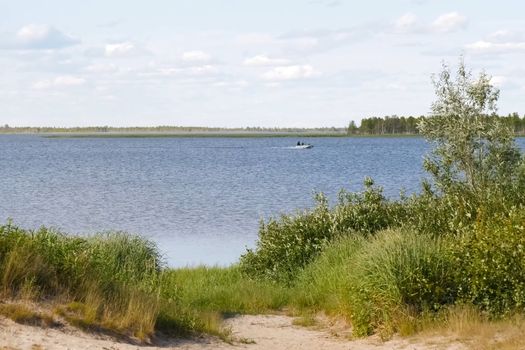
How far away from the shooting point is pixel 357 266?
56.5 ft

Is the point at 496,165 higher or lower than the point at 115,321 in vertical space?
higher

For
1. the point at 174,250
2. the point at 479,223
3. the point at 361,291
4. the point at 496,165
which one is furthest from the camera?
the point at 174,250

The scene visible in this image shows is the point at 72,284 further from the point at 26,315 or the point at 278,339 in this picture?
the point at 278,339

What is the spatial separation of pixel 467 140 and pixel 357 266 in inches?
353

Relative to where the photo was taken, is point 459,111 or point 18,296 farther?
point 459,111

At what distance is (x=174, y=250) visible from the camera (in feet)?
116

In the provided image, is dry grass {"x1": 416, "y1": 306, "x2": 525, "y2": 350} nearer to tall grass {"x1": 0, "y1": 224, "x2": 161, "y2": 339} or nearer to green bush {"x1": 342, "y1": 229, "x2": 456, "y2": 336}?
green bush {"x1": 342, "y1": 229, "x2": 456, "y2": 336}

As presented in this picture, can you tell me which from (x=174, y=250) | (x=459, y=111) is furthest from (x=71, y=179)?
(x=459, y=111)

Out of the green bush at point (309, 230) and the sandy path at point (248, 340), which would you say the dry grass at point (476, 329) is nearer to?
the sandy path at point (248, 340)

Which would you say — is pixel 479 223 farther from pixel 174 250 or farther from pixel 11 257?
pixel 174 250

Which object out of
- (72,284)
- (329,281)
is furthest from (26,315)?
(329,281)

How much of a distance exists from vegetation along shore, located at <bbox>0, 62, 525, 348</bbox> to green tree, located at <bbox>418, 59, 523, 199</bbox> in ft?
0.11

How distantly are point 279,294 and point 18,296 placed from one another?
7.83m

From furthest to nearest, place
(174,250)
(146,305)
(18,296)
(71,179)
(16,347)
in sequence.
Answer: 1. (71,179)
2. (174,250)
3. (146,305)
4. (18,296)
5. (16,347)
